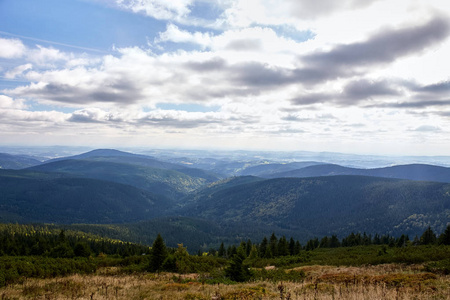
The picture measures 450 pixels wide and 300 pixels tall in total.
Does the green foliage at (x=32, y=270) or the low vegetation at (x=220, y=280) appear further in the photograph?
the green foliage at (x=32, y=270)

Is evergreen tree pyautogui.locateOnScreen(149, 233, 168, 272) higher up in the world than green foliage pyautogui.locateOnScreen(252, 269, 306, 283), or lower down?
lower down

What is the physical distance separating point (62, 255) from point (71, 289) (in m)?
37.5

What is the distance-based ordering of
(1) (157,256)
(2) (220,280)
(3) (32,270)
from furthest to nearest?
(1) (157,256) < (3) (32,270) < (2) (220,280)

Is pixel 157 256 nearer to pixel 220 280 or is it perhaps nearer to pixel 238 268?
pixel 220 280

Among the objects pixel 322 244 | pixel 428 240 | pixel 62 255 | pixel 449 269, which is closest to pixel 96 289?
pixel 449 269

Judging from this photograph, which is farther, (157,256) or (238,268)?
(157,256)

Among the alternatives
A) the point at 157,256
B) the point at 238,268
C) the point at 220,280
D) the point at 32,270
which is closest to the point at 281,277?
the point at 238,268

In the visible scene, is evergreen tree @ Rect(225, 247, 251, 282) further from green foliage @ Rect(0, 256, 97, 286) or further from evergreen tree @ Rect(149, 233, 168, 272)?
green foliage @ Rect(0, 256, 97, 286)

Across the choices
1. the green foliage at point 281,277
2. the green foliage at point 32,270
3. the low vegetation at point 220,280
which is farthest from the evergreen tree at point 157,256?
the green foliage at point 281,277

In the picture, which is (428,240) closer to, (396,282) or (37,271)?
(396,282)

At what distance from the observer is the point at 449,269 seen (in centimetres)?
2136

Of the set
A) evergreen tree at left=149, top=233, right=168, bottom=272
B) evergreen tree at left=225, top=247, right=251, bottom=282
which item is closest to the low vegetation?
evergreen tree at left=225, top=247, right=251, bottom=282

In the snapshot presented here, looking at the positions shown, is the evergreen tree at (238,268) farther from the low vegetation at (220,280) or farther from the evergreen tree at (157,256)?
the evergreen tree at (157,256)

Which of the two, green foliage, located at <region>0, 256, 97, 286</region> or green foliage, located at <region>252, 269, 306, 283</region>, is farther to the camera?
green foliage, located at <region>252, 269, 306, 283</region>
